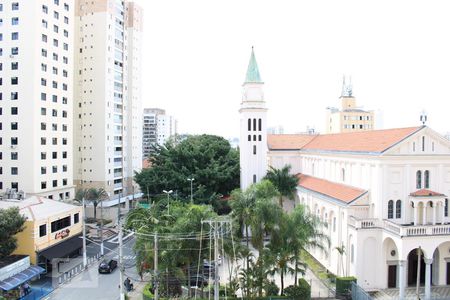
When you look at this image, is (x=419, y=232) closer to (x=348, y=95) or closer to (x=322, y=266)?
(x=322, y=266)

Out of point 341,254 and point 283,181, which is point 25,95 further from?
point 341,254

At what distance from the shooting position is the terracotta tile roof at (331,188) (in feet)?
112

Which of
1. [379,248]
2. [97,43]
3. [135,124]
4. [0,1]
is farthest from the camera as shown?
[135,124]

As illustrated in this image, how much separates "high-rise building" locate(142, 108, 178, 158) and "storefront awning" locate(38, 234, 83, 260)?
87.7m

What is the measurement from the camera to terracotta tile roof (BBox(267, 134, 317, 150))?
52.9 meters

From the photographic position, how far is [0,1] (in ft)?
155

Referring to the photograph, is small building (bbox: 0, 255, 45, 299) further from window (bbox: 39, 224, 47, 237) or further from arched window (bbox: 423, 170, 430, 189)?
arched window (bbox: 423, 170, 430, 189)

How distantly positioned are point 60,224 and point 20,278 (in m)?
9.00

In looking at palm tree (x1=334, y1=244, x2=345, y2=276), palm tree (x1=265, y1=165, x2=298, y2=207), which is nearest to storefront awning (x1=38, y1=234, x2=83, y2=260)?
palm tree (x1=265, y1=165, x2=298, y2=207)

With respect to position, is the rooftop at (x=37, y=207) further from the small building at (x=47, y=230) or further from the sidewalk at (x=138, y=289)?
the sidewalk at (x=138, y=289)

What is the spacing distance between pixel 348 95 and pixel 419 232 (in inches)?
3408

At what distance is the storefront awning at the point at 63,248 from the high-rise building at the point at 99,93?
22.8m

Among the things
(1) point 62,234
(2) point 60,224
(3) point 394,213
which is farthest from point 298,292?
(2) point 60,224

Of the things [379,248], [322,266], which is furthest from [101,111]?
[379,248]
